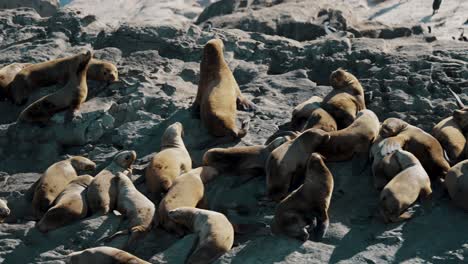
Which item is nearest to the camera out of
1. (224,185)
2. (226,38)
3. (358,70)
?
(224,185)

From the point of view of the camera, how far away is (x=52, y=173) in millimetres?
9484

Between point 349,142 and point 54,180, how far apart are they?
10.9 feet

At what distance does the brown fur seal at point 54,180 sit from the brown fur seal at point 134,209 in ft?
2.53

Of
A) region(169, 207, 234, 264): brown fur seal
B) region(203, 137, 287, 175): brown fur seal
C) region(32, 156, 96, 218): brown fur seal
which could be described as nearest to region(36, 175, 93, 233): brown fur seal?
region(32, 156, 96, 218): brown fur seal

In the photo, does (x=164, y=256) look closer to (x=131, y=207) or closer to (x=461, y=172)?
(x=131, y=207)

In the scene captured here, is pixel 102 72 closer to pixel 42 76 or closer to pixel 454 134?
pixel 42 76

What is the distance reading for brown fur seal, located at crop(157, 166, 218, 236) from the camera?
827cm

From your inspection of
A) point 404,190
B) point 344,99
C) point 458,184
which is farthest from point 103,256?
point 344,99

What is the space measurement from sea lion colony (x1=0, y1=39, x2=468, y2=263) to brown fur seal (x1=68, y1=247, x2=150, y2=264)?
0.01 m

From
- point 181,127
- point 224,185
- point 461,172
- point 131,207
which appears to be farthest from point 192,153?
point 461,172

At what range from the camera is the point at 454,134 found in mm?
9156

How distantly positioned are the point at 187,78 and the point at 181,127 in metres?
2.02

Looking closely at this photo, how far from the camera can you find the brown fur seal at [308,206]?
311 inches

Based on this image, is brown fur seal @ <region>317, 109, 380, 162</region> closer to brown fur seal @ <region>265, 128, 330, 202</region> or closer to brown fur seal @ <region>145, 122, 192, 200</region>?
brown fur seal @ <region>265, 128, 330, 202</region>
